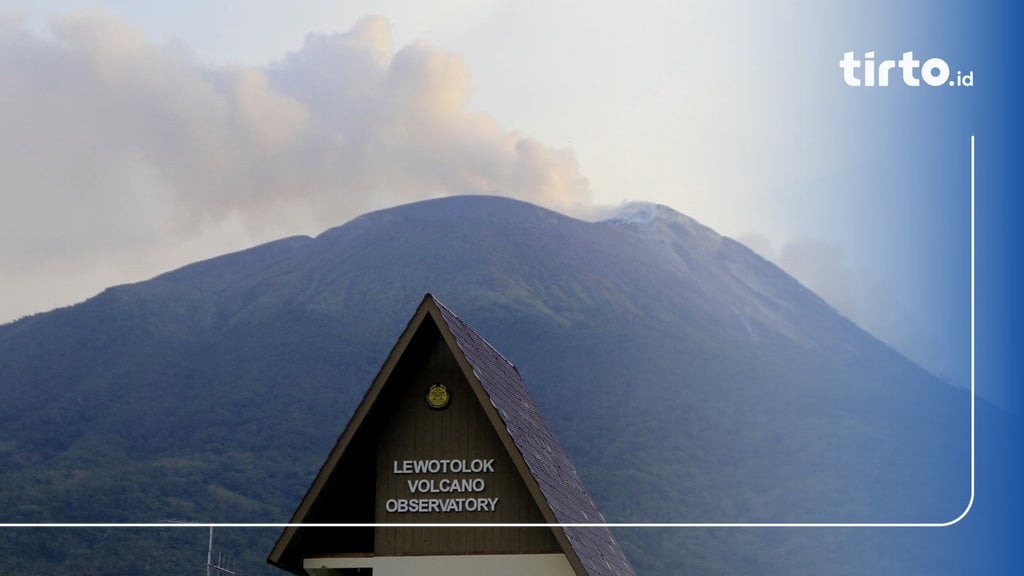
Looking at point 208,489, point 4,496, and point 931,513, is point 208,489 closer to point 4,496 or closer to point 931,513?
point 4,496

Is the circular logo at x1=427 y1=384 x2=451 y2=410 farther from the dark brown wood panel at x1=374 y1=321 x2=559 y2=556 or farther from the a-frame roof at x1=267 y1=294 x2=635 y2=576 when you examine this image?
the a-frame roof at x1=267 y1=294 x2=635 y2=576

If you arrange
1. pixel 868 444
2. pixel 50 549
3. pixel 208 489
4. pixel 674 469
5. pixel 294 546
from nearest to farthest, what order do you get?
pixel 294 546 < pixel 50 549 < pixel 208 489 < pixel 674 469 < pixel 868 444

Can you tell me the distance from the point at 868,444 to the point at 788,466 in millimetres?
12895

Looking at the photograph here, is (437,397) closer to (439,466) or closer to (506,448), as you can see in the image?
(439,466)

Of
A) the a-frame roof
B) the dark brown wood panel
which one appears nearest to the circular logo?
the dark brown wood panel

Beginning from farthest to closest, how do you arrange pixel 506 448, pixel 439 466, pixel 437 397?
pixel 437 397, pixel 439 466, pixel 506 448

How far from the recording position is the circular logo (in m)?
20.4

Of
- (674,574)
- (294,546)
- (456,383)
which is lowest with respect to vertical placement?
(674,574)

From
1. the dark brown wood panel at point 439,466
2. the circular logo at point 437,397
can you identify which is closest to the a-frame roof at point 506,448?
the dark brown wood panel at point 439,466

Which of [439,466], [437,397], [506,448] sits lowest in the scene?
[439,466]

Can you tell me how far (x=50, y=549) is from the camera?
122 m

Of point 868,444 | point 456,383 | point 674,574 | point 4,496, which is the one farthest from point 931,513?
point 456,383

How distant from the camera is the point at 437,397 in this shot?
20391 mm

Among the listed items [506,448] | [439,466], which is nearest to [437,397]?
[439,466]
